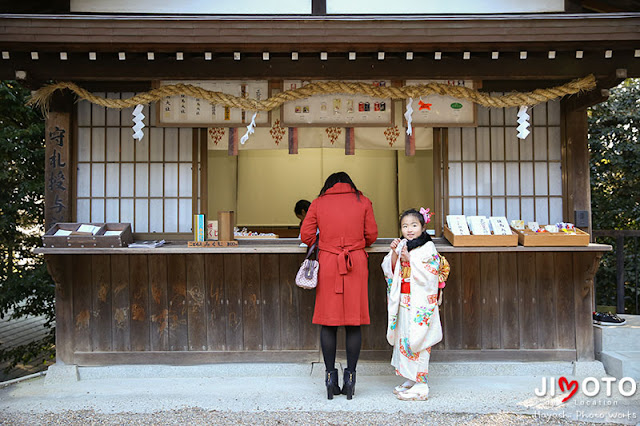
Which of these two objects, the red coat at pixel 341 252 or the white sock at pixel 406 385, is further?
the white sock at pixel 406 385

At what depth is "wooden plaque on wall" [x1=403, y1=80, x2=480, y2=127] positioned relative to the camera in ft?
15.5

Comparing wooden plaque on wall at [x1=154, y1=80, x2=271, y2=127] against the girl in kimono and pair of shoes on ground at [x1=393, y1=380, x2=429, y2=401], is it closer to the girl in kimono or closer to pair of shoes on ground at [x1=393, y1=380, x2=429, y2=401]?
the girl in kimono

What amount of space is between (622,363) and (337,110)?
11.8 feet

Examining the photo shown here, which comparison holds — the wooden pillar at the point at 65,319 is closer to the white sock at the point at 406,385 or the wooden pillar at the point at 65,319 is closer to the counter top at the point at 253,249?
the counter top at the point at 253,249

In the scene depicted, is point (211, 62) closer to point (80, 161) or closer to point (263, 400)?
point (80, 161)

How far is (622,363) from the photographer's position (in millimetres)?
4605

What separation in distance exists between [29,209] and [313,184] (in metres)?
4.45

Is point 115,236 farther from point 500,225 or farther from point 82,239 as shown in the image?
point 500,225

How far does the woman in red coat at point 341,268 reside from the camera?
4098 mm

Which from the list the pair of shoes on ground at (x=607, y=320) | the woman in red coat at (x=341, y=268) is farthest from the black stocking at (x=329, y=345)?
the pair of shoes on ground at (x=607, y=320)

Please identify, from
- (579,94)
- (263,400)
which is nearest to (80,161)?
(263,400)

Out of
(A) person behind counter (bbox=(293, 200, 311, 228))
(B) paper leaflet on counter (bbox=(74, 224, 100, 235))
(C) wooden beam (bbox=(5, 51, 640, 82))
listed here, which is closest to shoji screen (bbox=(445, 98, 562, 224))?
(C) wooden beam (bbox=(5, 51, 640, 82))

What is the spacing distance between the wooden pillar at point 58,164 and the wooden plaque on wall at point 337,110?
2.19 metres

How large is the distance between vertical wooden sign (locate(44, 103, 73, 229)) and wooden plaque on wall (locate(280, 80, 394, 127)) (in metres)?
2.20
